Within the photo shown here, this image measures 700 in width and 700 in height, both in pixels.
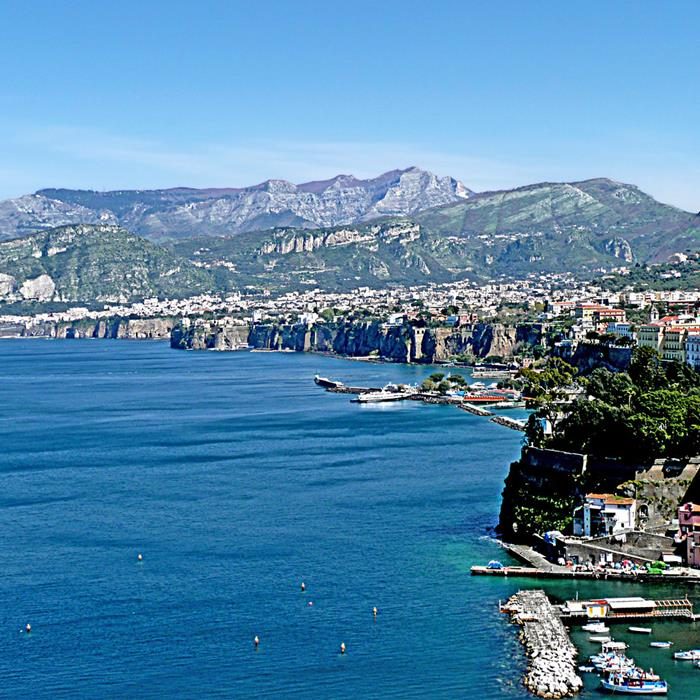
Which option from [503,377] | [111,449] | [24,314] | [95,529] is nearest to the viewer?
[95,529]

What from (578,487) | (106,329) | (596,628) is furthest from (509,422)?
(106,329)

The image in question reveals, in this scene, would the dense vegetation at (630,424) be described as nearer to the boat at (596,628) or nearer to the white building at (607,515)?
the white building at (607,515)

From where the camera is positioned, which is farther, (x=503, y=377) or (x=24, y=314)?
(x=24, y=314)

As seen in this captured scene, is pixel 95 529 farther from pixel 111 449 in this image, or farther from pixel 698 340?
pixel 698 340

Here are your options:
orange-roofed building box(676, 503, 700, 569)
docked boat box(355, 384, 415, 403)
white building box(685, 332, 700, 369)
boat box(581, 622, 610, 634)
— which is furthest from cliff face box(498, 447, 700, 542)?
docked boat box(355, 384, 415, 403)

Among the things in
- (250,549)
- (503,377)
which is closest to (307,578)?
(250,549)

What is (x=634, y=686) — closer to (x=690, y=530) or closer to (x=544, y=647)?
(x=544, y=647)

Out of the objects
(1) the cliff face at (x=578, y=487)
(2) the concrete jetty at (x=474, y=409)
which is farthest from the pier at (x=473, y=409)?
(1) the cliff face at (x=578, y=487)
